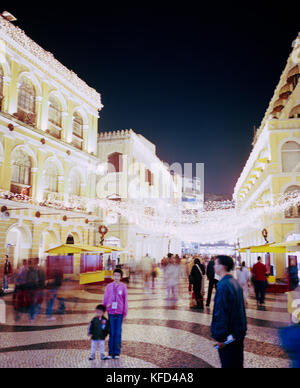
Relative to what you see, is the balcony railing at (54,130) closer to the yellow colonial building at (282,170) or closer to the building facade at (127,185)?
the building facade at (127,185)

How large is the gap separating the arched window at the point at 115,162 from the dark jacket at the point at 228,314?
109 feet

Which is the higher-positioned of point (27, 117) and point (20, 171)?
point (27, 117)

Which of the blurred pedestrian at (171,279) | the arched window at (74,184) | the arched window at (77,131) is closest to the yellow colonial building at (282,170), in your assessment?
the blurred pedestrian at (171,279)

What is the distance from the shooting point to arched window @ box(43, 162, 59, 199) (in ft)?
76.8

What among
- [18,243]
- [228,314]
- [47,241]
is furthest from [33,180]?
[228,314]

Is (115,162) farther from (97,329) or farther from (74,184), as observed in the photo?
(97,329)

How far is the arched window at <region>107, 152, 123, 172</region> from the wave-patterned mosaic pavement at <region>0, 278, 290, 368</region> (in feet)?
84.4

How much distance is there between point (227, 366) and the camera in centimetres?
369

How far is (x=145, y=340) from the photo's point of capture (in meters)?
7.37

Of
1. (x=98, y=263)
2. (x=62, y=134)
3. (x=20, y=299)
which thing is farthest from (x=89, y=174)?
(x=20, y=299)

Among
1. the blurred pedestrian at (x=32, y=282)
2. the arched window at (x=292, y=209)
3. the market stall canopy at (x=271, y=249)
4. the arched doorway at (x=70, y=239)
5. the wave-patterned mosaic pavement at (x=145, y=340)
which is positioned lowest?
the wave-patterned mosaic pavement at (x=145, y=340)

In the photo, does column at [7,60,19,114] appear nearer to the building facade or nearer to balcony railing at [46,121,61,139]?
balcony railing at [46,121,61,139]

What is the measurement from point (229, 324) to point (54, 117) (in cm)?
2382

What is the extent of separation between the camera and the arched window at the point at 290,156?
25734 mm
